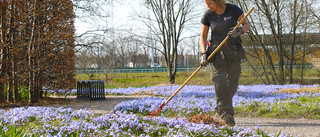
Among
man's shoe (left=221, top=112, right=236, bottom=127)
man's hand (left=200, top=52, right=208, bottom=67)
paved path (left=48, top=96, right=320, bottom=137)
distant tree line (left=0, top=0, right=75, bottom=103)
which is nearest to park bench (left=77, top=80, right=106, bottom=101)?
distant tree line (left=0, top=0, right=75, bottom=103)

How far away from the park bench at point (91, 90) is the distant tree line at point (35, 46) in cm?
45

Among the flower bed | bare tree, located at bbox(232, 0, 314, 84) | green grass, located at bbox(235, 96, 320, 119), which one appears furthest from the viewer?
bare tree, located at bbox(232, 0, 314, 84)

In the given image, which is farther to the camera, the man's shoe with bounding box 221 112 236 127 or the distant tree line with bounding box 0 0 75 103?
the distant tree line with bounding box 0 0 75 103

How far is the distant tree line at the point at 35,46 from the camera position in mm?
7652

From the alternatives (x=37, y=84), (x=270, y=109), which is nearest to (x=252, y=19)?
(x=270, y=109)

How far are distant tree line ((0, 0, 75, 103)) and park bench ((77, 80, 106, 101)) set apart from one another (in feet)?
1.48

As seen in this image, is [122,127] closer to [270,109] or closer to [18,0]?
[270,109]

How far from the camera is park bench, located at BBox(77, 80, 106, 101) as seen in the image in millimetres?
9273

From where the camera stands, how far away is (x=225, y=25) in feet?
A: 13.3

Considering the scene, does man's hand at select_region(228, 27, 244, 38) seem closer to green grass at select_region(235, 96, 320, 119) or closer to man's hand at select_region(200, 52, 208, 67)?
man's hand at select_region(200, 52, 208, 67)

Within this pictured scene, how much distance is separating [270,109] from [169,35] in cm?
1126

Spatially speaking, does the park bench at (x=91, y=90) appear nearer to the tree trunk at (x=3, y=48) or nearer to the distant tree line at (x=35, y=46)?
the distant tree line at (x=35, y=46)

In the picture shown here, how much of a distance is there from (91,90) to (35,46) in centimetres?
221

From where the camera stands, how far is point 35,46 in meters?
8.35
